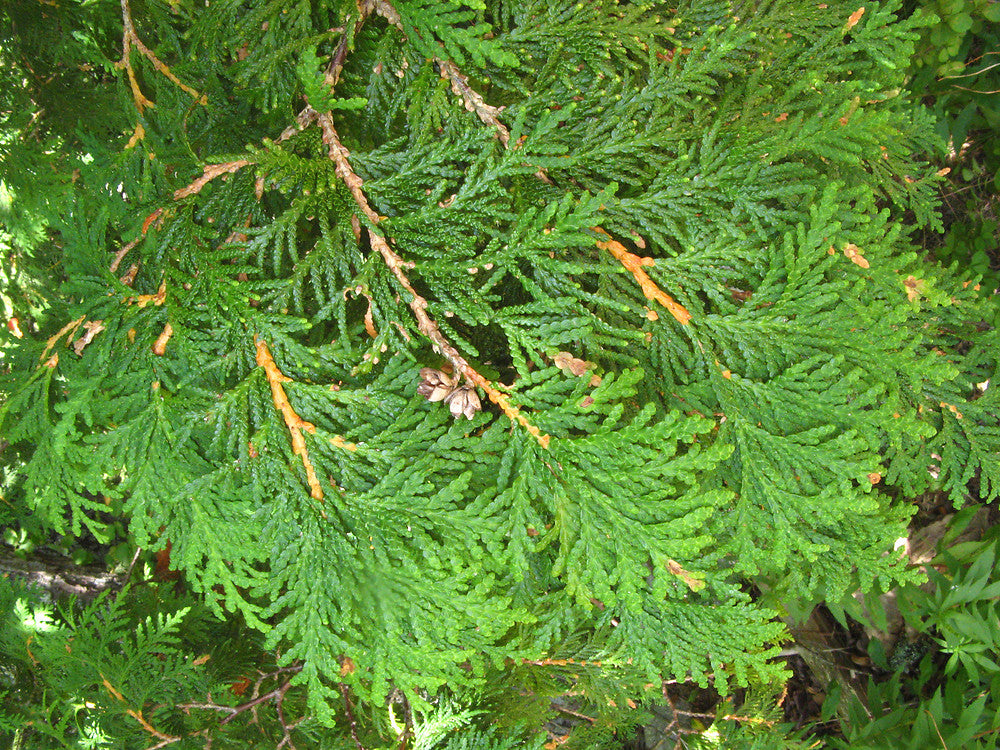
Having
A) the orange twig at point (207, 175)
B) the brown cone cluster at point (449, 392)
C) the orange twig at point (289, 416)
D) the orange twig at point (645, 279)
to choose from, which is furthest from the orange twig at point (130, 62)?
the orange twig at point (645, 279)

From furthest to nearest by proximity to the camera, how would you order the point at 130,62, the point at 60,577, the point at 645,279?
the point at 60,577, the point at 130,62, the point at 645,279

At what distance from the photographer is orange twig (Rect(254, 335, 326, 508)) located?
146cm

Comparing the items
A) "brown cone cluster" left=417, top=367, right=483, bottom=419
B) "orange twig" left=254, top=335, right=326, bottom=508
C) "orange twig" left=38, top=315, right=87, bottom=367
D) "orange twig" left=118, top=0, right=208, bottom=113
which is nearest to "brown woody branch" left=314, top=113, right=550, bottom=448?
"brown cone cluster" left=417, top=367, right=483, bottom=419

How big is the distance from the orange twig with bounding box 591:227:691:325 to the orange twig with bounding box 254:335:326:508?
2.95ft

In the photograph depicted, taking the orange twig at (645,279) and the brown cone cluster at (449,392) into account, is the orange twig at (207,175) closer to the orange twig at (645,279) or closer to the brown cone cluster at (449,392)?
the brown cone cluster at (449,392)

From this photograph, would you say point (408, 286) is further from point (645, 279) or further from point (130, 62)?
point (130, 62)

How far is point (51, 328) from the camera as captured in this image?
2.51 meters

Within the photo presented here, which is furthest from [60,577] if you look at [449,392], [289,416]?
[449,392]

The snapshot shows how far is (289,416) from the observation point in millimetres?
1486

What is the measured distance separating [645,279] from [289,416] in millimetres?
997

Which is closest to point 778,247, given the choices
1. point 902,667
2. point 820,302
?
point 820,302

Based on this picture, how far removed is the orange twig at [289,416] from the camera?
1.46 metres

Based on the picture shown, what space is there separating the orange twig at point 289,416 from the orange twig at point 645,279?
0.90 metres

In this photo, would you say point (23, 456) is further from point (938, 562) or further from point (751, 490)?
point (938, 562)
